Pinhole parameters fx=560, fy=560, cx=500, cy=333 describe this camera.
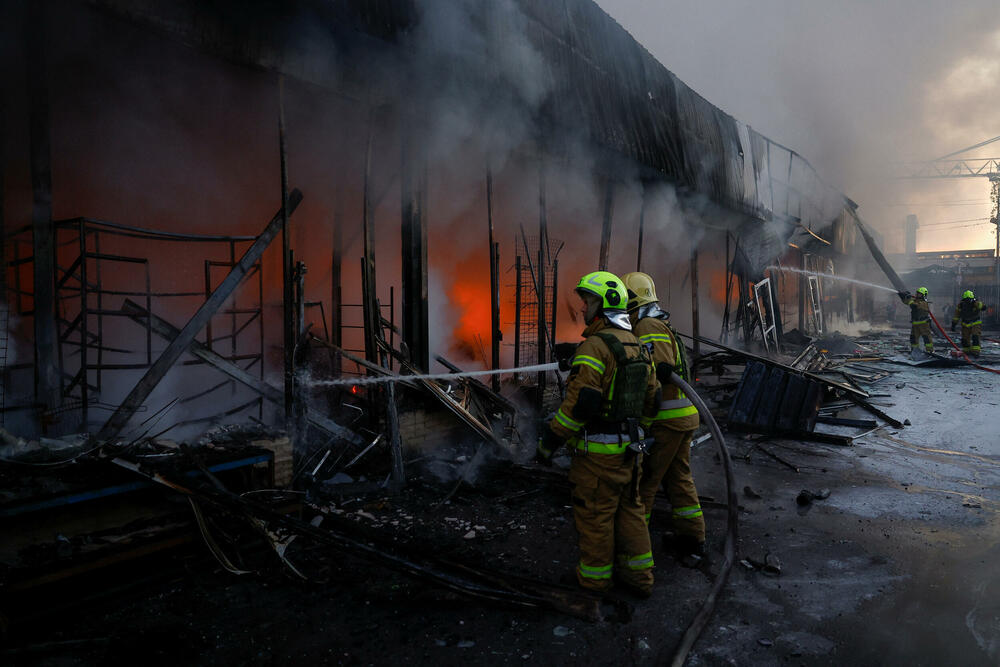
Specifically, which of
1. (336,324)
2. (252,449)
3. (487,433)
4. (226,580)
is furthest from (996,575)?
(336,324)

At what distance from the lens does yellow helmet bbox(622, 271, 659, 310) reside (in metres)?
4.01

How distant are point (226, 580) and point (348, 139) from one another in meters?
6.66

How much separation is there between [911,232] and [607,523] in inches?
2859

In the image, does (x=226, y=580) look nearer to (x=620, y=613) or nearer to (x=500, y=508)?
(x=500, y=508)

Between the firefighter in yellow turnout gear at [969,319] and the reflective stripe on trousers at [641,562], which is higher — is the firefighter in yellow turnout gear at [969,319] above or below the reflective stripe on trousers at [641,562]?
above

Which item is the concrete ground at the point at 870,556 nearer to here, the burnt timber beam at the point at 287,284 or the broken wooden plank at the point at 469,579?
the broken wooden plank at the point at 469,579

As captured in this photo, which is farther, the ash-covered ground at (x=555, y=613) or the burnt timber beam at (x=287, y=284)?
the burnt timber beam at (x=287, y=284)

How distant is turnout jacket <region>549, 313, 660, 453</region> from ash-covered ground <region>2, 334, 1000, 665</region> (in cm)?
95

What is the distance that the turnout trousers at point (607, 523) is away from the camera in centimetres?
310

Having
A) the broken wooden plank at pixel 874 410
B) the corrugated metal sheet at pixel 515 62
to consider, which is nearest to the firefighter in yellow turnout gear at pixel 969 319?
the corrugated metal sheet at pixel 515 62

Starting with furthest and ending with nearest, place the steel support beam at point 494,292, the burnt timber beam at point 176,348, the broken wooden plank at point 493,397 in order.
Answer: the steel support beam at point 494,292 < the broken wooden plank at point 493,397 < the burnt timber beam at point 176,348

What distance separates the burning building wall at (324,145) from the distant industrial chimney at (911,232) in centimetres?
6152

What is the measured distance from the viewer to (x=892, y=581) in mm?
3293

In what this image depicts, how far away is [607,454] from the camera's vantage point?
10.1 ft
